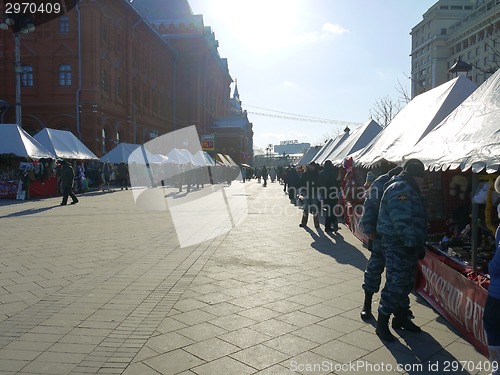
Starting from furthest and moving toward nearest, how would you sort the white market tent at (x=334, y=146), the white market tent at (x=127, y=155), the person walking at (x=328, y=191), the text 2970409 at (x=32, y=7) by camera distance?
the white market tent at (x=127, y=155), the text 2970409 at (x=32, y=7), the white market tent at (x=334, y=146), the person walking at (x=328, y=191)

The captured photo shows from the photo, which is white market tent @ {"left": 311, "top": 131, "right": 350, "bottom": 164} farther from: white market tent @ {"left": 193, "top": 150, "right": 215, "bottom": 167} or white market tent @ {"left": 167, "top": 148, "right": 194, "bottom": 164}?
white market tent @ {"left": 193, "top": 150, "right": 215, "bottom": 167}

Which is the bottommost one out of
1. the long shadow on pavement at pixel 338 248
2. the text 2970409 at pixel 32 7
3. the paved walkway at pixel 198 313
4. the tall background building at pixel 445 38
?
the long shadow on pavement at pixel 338 248

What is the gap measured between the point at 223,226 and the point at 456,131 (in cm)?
824

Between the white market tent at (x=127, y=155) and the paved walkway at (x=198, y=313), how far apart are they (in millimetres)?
22234

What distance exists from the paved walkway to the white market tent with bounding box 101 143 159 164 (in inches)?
875

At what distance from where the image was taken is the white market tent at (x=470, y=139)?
15.0 ft

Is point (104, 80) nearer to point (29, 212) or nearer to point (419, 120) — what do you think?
point (29, 212)

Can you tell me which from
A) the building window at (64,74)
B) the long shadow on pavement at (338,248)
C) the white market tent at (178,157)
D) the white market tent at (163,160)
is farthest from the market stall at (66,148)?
the long shadow on pavement at (338,248)

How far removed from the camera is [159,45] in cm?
5434

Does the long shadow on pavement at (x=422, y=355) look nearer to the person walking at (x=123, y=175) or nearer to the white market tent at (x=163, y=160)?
the person walking at (x=123, y=175)

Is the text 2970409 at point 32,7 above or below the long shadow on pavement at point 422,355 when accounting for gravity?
above

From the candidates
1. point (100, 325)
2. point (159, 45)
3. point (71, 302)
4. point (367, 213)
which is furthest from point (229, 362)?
point (159, 45)

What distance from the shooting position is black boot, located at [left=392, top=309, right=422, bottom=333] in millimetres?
4859

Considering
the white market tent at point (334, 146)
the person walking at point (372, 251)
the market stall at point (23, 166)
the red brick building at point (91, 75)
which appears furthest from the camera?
the red brick building at point (91, 75)
